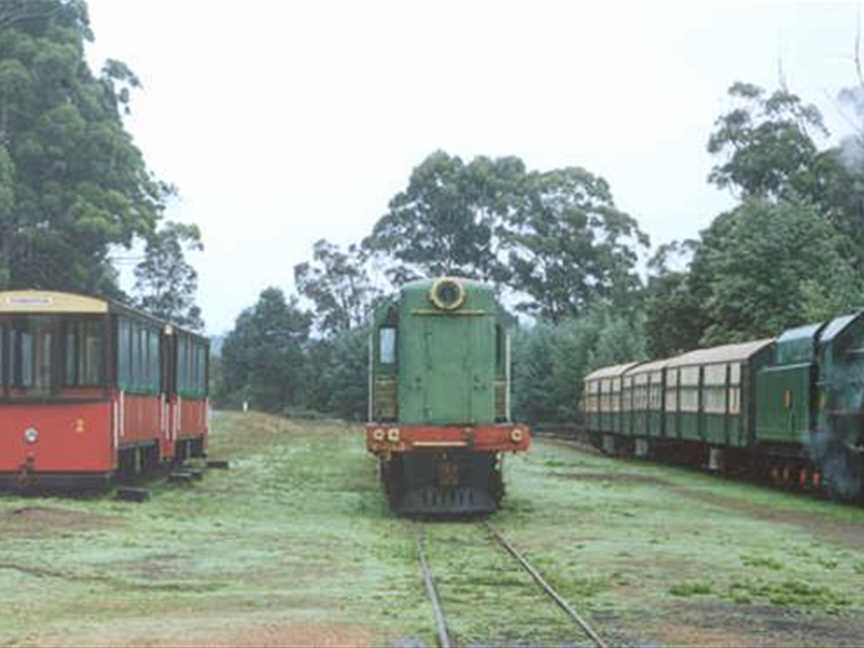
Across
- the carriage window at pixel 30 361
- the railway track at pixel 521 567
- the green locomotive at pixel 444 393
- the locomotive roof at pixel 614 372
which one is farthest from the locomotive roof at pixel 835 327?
the locomotive roof at pixel 614 372

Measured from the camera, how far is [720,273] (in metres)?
A: 50.9

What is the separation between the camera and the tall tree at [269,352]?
10975cm

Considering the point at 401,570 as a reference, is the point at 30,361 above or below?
above

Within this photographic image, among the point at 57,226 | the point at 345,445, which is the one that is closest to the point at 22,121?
the point at 57,226

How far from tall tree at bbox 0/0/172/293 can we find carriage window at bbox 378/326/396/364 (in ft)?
73.6

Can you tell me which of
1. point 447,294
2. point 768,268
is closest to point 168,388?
point 447,294

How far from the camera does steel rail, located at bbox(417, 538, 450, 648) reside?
10.6 metres

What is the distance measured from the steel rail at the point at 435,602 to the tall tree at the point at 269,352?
3669 inches

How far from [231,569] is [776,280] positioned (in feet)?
118

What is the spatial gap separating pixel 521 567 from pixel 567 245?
77.0 metres

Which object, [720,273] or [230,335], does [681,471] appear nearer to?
[720,273]

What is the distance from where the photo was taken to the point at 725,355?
34.8 m

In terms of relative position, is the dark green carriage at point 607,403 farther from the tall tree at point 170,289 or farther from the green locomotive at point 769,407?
the tall tree at point 170,289

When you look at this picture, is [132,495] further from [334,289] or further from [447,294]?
[334,289]
